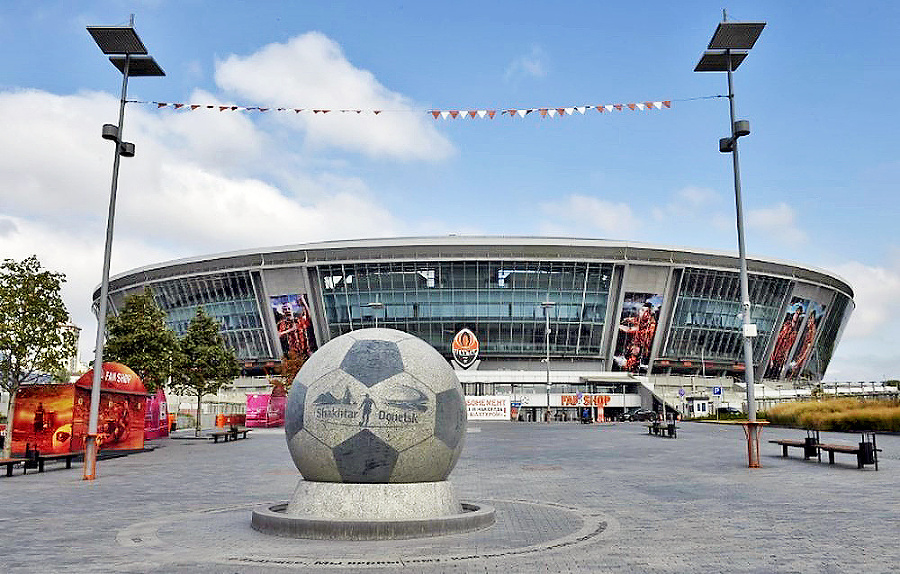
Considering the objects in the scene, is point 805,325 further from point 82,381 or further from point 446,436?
point 446,436

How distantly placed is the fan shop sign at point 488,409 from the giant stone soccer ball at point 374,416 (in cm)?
5291

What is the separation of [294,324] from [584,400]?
30299mm

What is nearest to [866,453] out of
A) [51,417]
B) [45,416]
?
[51,417]

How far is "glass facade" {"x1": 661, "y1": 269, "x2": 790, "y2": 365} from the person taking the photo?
3125 inches

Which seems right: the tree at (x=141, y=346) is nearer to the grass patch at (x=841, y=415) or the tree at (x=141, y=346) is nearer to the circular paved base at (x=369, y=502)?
the circular paved base at (x=369, y=502)

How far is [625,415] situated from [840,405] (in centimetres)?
3312

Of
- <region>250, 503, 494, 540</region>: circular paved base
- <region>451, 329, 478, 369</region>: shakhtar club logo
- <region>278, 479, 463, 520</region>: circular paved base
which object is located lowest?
<region>250, 503, 494, 540</region>: circular paved base

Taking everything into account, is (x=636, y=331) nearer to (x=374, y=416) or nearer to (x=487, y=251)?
(x=487, y=251)

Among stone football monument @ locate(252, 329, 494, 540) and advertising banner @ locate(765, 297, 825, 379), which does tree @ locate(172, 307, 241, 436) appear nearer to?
stone football monument @ locate(252, 329, 494, 540)

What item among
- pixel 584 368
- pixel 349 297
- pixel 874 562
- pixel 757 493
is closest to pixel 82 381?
pixel 757 493

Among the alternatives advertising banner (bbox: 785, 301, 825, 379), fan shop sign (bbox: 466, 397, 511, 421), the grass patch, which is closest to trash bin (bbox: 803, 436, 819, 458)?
the grass patch

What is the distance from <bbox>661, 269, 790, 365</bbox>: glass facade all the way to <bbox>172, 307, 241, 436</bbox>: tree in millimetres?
48007

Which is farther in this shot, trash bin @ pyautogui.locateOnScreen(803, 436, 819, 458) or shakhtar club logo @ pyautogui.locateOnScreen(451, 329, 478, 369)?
shakhtar club logo @ pyautogui.locateOnScreen(451, 329, 478, 369)

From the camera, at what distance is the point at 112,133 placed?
18.4 metres
